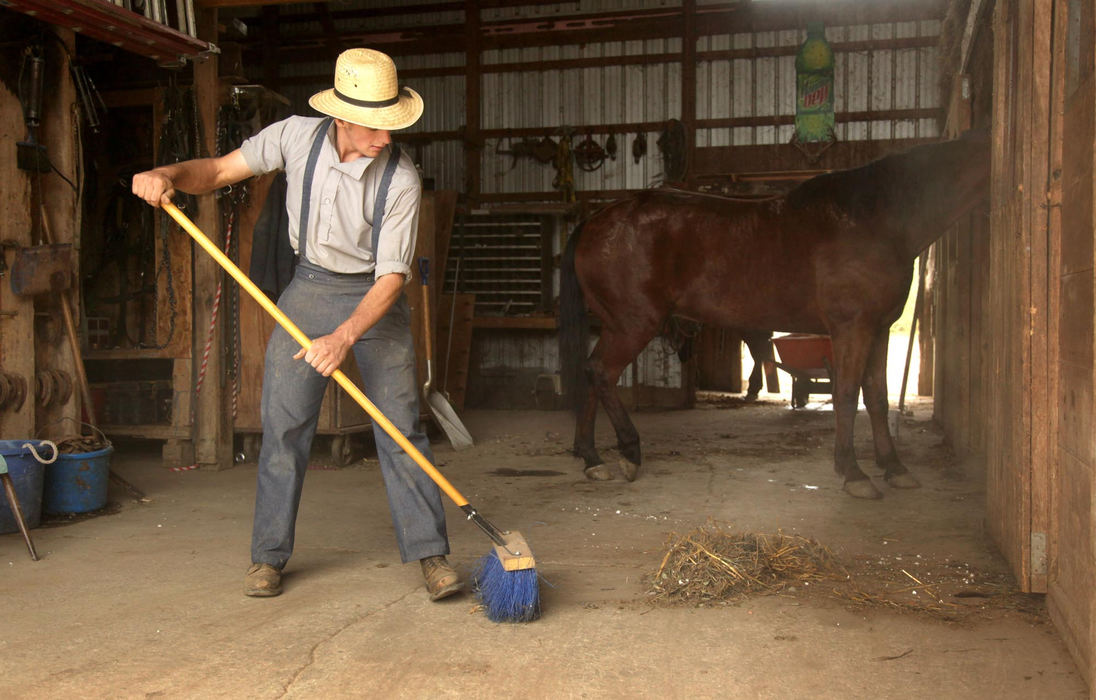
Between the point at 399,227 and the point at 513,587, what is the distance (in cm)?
124

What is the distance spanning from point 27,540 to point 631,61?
342 inches

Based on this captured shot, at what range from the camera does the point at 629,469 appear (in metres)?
5.58

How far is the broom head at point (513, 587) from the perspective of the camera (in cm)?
284

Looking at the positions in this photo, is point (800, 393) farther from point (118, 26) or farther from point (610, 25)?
point (118, 26)

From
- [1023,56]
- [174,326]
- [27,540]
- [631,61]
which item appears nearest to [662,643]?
[1023,56]

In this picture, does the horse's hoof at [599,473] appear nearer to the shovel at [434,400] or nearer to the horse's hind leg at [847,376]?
the horse's hind leg at [847,376]

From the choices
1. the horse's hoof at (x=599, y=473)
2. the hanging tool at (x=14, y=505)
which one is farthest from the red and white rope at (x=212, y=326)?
the horse's hoof at (x=599, y=473)

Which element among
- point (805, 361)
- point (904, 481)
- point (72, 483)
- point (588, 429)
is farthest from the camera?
point (805, 361)

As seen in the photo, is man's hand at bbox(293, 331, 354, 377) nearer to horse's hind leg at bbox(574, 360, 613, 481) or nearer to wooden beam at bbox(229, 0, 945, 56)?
horse's hind leg at bbox(574, 360, 613, 481)

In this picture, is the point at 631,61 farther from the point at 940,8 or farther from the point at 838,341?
the point at 838,341

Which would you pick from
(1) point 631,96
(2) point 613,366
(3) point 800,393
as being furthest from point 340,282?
(1) point 631,96

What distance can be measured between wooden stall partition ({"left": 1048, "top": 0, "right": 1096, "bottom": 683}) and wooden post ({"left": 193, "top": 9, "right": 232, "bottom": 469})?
15.5 feet

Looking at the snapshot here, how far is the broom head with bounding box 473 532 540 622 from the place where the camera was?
2842 mm

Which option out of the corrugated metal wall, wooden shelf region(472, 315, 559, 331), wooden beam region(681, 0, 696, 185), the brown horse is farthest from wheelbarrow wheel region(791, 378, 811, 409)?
the brown horse
